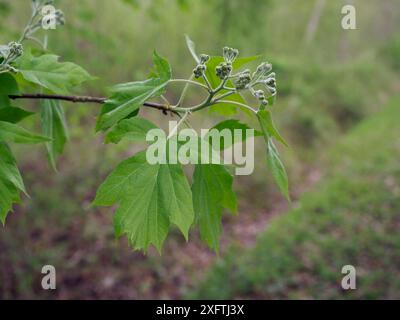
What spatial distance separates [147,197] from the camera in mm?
914

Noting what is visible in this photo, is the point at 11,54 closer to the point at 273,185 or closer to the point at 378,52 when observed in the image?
the point at 273,185

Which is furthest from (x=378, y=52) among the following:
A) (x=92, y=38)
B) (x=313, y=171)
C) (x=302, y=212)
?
(x=92, y=38)

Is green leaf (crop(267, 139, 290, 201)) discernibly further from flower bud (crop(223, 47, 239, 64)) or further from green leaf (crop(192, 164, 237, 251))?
flower bud (crop(223, 47, 239, 64))

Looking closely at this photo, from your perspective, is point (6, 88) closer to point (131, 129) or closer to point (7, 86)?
point (7, 86)

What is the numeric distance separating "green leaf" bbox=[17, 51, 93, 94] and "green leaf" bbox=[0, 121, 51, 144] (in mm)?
210

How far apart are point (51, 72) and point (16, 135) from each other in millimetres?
292

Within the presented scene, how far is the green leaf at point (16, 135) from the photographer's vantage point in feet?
2.87

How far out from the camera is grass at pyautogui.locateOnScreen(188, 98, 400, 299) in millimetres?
4243

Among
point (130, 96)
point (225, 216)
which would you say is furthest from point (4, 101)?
point (225, 216)

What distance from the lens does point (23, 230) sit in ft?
15.1

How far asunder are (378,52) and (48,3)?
17266mm

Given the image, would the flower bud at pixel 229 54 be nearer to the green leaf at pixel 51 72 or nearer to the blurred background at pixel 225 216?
the green leaf at pixel 51 72
